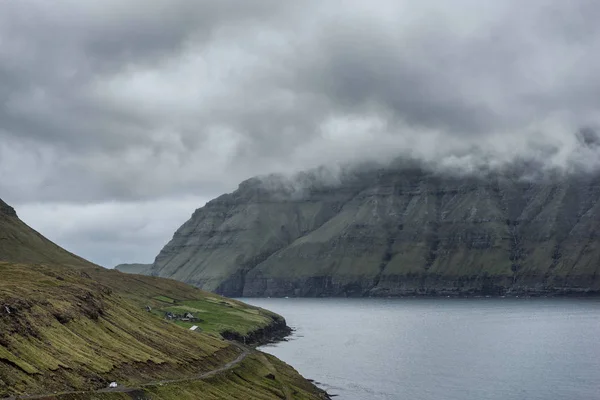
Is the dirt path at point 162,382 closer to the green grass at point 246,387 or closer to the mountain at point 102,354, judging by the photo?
the mountain at point 102,354

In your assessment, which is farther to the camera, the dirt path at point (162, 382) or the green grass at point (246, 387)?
the green grass at point (246, 387)

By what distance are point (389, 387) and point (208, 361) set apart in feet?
170

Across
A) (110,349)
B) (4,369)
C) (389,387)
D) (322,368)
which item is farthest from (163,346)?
(322,368)

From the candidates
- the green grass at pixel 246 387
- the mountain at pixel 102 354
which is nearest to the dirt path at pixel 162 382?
the mountain at pixel 102 354

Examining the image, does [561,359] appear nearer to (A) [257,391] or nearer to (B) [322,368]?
(B) [322,368]

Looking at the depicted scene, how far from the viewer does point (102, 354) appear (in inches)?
3937

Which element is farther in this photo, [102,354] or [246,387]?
[246,387]

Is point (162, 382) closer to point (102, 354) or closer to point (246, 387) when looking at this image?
point (102, 354)

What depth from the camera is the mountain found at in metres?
84.4

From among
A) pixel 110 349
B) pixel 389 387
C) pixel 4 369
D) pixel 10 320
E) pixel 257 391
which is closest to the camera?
pixel 4 369

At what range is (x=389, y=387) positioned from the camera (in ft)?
519

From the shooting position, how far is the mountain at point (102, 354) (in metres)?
84.4

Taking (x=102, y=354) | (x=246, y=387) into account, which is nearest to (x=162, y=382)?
(x=102, y=354)

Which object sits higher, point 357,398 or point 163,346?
point 163,346
